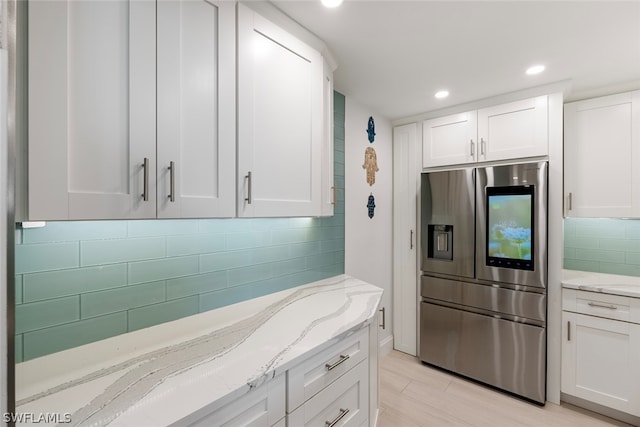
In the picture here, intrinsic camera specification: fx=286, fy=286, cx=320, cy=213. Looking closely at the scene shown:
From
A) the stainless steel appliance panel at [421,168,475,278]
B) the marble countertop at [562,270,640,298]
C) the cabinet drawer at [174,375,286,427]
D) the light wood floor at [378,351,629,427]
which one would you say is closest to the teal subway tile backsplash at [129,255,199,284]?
the cabinet drawer at [174,375,286,427]

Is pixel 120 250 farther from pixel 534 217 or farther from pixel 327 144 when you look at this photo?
pixel 534 217

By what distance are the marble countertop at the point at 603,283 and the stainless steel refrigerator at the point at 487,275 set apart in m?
0.24

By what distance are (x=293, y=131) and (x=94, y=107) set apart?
0.84m

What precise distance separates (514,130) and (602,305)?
4.83 feet

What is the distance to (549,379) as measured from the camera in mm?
2264

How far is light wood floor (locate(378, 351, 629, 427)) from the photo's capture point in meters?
2.06

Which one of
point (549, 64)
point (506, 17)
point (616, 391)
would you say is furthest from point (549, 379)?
point (506, 17)

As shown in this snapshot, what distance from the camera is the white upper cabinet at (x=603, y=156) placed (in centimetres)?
219

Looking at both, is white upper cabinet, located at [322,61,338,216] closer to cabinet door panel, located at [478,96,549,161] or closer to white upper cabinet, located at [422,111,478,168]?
white upper cabinet, located at [422,111,478,168]

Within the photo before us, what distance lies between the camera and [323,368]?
125cm

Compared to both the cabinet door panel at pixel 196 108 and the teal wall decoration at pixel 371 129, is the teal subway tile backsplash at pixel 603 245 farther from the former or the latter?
the cabinet door panel at pixel 196 108

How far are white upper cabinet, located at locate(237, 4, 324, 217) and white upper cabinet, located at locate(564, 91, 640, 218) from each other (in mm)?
2260

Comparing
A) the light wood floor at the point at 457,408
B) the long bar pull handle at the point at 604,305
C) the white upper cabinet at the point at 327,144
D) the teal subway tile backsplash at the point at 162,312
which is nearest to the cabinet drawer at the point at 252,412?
the teal subway tile backsplash at the point at 162,312

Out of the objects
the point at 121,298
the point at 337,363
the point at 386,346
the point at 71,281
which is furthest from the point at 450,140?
the point at 71,281
